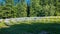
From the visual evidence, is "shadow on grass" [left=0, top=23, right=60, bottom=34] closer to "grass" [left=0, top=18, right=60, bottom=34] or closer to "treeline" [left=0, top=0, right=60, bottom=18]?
"grass" [left=0, top=18, right=60, bottom=34]

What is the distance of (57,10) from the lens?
187 ft

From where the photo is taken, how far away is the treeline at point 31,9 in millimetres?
51281

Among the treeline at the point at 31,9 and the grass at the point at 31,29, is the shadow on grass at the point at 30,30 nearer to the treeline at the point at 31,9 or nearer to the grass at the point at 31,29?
the grass at the point at 31,29

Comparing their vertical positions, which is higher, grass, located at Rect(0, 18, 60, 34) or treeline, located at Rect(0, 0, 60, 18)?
grass, located at Rect(0, 18, 60, 34)

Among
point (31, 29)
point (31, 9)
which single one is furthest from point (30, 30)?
point (31, 9)

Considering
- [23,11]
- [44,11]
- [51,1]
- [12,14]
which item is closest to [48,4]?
[51,1]

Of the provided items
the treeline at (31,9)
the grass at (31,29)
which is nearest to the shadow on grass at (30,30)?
the grass at (31,29)

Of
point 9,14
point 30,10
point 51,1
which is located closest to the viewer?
point 9,14

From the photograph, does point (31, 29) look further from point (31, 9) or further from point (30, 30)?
point (31, 9)

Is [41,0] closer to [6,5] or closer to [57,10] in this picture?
[57,10]

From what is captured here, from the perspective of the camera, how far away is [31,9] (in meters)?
54.2

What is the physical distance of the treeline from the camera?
51281 mm

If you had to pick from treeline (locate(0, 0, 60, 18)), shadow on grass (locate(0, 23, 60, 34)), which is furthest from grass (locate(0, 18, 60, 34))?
treeline (locate(0, 0, 60, 18))

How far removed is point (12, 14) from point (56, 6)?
15.0m
